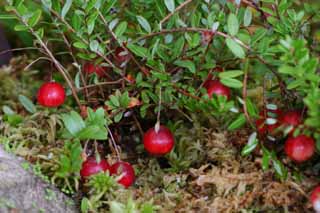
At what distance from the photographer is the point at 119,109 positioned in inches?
76.4

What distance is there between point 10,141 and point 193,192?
0.77m

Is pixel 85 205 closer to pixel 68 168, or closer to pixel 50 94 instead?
pixel 68 168

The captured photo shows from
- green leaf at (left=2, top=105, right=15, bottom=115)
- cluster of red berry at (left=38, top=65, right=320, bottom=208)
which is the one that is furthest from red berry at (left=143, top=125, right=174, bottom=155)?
green leaf at (left=2, top=105, right=15, bottom=115)

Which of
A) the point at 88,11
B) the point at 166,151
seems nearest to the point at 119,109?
the point at 166,151

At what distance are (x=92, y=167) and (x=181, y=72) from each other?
0.50 meters

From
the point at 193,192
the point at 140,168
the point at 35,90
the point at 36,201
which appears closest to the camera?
the point at 36,201

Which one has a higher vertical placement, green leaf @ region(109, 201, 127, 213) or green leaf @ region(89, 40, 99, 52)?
green leaf @ region(89, 40, 99, 52)

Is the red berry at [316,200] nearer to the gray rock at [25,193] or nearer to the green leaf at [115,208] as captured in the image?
the green leaf at [115,208]

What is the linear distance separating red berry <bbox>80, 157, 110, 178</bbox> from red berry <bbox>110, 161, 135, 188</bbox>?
3 cm

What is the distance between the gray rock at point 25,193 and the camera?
1.68 metres

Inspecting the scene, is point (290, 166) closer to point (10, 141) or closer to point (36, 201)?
point (36, 201)

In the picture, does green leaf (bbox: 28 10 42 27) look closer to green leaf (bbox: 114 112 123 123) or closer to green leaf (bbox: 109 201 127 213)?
green leaf (bbox: 114 112 123 123)

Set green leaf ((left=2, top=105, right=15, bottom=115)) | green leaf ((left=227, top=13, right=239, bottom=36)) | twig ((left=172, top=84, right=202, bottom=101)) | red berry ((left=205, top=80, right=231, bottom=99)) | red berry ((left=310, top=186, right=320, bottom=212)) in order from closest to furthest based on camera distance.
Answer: red berry ((left=310, top=186, right=320, bottom=212)), green leaf ((left=227, top=13, right=239, bottom=36)), twig ((left=172, top=84, right=202, bottom=101)), red berry ((left=205, top=80, right=231, bottom=99)), green leaf ((left=2, top=105, right=15, bottom=115))

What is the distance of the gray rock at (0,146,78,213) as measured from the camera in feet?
5.51
